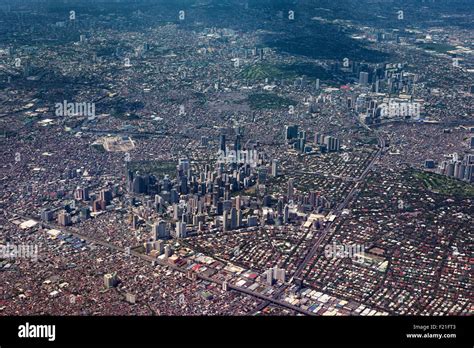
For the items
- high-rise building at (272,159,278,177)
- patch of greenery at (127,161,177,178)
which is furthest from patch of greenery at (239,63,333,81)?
high-rise building at (272,159,278,177)

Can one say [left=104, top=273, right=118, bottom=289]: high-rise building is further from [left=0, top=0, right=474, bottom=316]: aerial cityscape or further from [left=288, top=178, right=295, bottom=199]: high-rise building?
[left=288, top=178, right=295, bottom=199]: high-rise building

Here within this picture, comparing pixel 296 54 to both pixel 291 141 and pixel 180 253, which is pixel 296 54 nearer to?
pixel 291 141

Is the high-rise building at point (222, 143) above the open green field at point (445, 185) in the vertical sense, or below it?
above

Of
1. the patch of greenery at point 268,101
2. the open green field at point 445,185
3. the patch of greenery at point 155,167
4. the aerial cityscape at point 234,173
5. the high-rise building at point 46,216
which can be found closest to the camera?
the aerial cityscape at point 234,173

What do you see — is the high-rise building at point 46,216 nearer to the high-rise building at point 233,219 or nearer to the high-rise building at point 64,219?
the high-rise building at point 64,219

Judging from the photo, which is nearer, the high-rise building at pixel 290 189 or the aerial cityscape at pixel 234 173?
the aerial cityscape at pixel 234 173

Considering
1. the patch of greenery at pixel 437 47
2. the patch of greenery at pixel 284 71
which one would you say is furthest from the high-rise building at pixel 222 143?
the patch of greenery at pixel 437 47

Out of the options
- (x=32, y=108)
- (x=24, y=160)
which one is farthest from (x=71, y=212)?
(x=32, y=108)

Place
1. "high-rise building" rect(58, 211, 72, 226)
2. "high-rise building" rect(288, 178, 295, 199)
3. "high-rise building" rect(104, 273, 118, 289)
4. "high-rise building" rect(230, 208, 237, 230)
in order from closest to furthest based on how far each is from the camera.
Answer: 1. "high-rise building" rect(104, 273, 118, 289)
2. "high-rise building" rect(230, 208, 237, 230)
3. "high-rise building" rect(58, 211, 72, 226)
4. "high-rise building" rect(288, 178, 295, 199)
